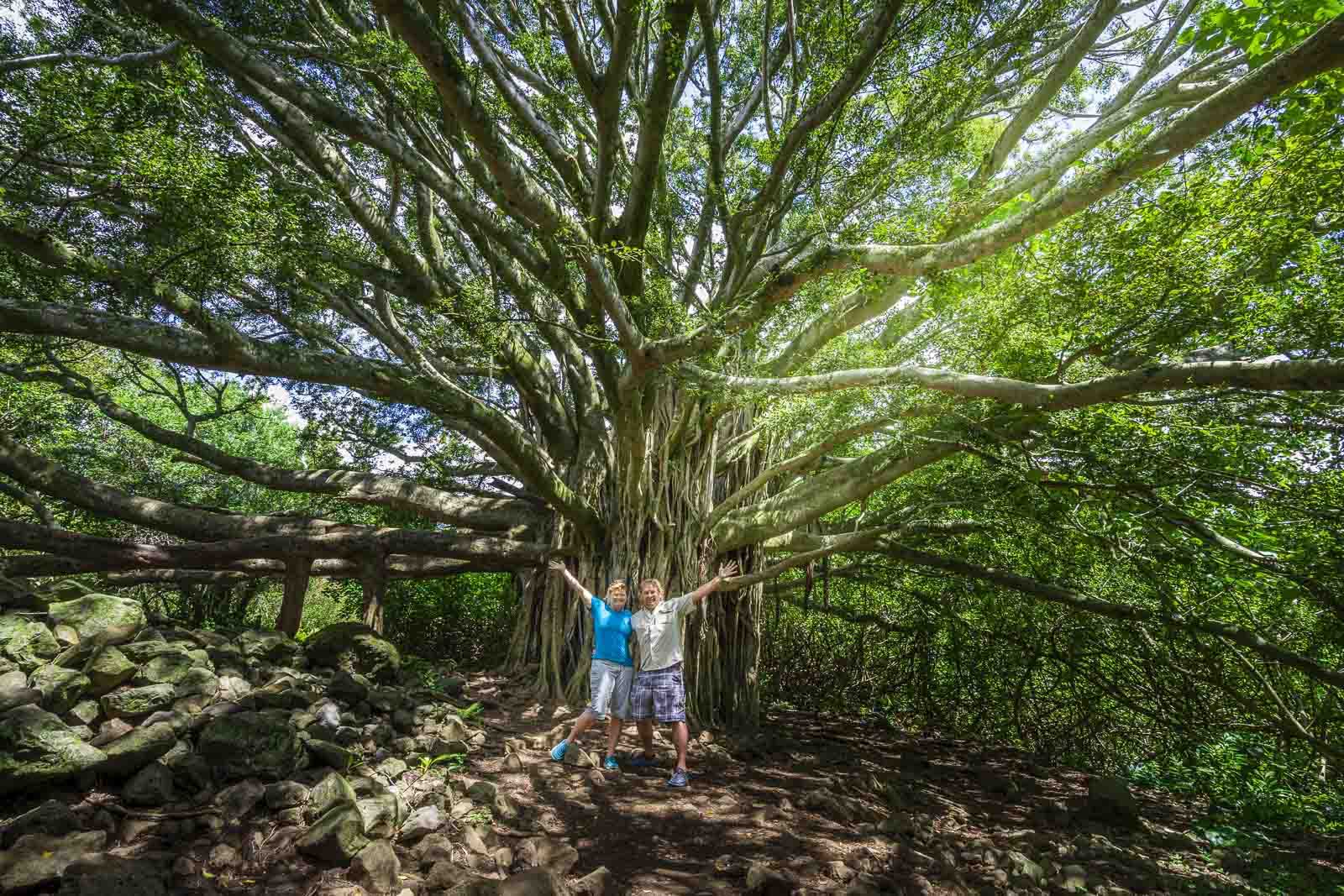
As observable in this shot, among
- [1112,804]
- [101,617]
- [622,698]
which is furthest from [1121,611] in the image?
[101,617]

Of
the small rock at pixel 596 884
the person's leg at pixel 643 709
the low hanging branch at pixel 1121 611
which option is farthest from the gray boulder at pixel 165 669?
the low hanging branch at pixel 1121 611

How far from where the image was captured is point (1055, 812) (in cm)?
423

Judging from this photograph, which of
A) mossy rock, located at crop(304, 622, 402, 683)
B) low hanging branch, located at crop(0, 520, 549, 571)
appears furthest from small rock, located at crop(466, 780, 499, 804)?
low hanging branch, located at crop(0, 520, 549, 571)

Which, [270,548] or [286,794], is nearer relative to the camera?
[286,794]

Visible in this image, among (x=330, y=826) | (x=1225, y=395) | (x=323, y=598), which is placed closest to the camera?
(x=330, y=826)

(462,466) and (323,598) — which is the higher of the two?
(462,466)

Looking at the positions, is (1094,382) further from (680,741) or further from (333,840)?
(333,840)

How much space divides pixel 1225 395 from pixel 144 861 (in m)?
5.25

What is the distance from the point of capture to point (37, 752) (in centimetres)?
230

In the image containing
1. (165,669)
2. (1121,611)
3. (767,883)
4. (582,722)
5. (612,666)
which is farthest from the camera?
(1121,611)

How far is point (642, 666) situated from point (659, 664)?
124mm

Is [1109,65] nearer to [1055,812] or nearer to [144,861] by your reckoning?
[1055,812]

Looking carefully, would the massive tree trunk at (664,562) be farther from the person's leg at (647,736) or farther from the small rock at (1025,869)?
the small rock at (1025,869)

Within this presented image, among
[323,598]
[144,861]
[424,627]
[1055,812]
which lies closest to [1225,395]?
[1055,812]
